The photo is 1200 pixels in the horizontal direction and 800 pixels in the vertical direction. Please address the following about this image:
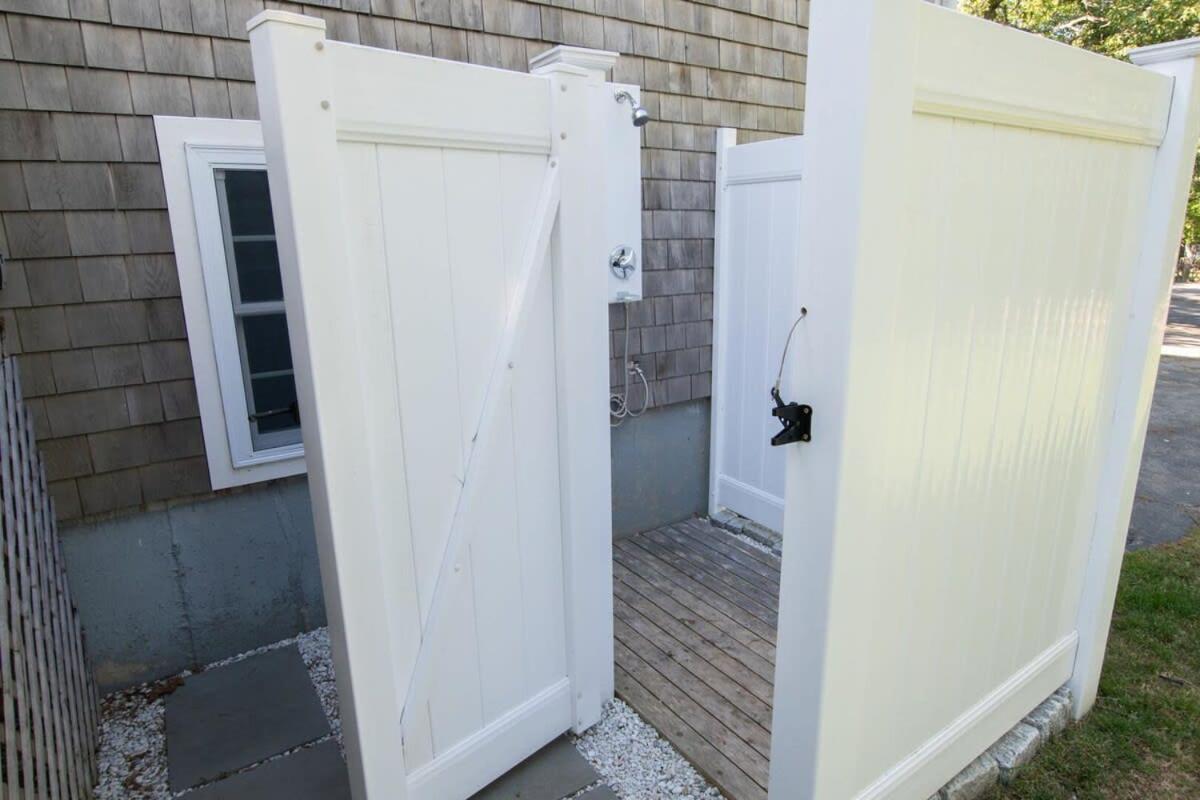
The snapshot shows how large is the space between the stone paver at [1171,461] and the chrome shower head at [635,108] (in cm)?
315

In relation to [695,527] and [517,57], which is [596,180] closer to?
[517,57]

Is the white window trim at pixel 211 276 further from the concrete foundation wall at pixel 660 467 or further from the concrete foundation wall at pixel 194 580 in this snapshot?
the concrete foundation wall at pixel 660 467

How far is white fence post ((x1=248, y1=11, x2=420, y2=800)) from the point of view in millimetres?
1297

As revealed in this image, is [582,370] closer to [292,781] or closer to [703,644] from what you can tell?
[703,644]

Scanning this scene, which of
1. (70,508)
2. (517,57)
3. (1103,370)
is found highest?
(517,57)

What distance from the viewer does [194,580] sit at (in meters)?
2.53

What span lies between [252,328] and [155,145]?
66 centimetres

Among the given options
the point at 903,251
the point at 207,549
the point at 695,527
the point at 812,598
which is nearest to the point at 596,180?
the point at 903,251

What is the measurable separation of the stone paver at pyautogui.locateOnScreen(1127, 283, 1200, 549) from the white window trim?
409cm

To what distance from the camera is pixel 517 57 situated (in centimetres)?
286

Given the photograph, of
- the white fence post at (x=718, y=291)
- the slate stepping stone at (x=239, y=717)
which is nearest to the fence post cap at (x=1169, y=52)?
the white fence post at (x=718, y=291)

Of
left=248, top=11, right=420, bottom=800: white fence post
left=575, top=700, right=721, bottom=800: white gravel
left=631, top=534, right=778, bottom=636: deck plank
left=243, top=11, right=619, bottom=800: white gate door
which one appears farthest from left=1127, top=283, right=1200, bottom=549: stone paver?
left=248, top=11, right=420, bottom=800: white fence post

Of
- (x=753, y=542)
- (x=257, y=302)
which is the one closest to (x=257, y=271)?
(x=257, y=302)

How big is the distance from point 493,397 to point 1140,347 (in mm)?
1840
